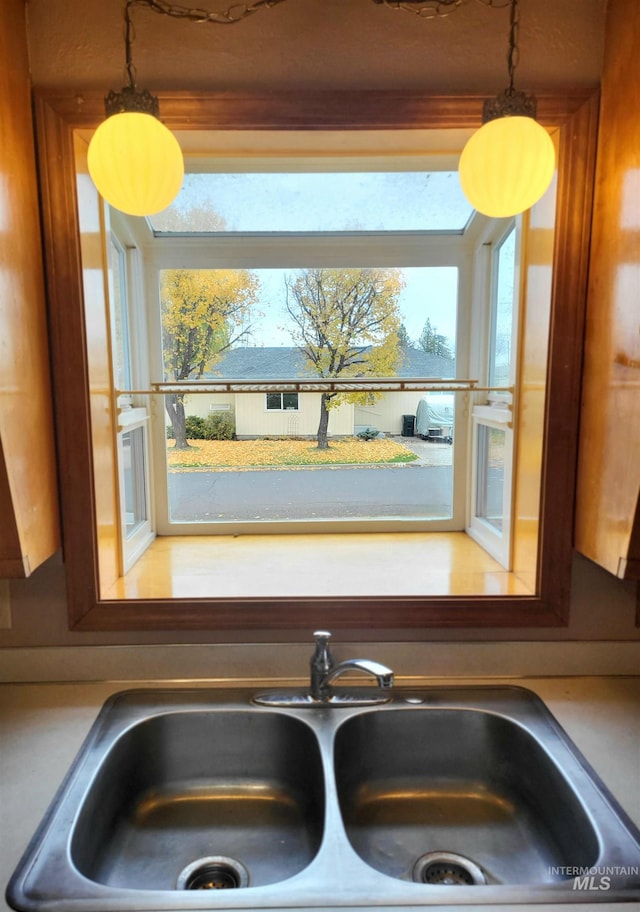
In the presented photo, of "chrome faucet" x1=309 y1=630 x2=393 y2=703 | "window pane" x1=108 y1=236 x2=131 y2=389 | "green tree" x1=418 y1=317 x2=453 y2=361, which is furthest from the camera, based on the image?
"green tree" x1=418 y1=317 x2=453 y2=361

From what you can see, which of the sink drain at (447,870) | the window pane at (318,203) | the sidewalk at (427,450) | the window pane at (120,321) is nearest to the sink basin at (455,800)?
the sink drain at (447,870)

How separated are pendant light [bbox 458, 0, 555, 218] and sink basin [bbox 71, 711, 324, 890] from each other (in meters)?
1.03

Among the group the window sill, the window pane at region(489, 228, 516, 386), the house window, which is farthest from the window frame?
the house window

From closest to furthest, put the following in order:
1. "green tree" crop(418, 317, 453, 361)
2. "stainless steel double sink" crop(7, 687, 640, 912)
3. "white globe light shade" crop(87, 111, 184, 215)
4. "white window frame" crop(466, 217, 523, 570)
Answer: "stainless steel double sink" crop(7, 687, 640, 912)
"white globe light shade" crop(87, 111, 184, 215)
"white window frame" crop(466, 217, 523, 570)
"green tree" crop(418, 317, 453, 361)

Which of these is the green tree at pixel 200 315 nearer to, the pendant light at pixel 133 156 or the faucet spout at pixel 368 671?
the pendant light at pixel 133 156

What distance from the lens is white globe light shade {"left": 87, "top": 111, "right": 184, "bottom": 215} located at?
80cm

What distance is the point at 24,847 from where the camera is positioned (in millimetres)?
729

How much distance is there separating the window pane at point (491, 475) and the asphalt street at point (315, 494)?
114mm

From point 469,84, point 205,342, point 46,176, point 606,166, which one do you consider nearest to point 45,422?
point 46,176

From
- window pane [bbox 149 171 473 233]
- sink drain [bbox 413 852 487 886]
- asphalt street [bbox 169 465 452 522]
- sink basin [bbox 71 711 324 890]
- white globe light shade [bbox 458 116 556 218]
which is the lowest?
sink drain [bbox 413 852 487 886]

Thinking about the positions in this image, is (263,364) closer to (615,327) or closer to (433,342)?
(433,342)

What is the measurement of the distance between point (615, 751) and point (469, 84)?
4.32 feet

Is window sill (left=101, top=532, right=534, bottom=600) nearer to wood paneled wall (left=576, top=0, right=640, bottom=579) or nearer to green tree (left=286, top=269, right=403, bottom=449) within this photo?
wood paneled wall (left=576, top=0, right=640, bottom=579)

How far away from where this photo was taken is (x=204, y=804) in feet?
3.30
